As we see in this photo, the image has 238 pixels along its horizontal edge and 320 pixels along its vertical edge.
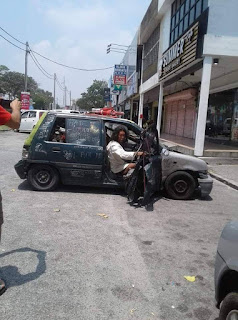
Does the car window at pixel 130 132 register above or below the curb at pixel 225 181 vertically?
above

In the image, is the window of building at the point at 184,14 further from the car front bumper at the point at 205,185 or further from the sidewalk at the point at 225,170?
the car front bumper at the point at 205,185

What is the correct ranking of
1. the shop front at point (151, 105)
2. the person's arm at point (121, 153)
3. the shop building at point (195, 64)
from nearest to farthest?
1. the person's arm at point (121, 153)
2. the shop building at point (195, 64)
3. the shop front at point (151, 105)

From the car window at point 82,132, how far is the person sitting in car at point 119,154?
0.36 meters

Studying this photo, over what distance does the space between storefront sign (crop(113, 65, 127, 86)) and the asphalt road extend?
29508 mm

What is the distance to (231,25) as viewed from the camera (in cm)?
1140

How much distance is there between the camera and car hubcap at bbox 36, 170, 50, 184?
21.7 feet

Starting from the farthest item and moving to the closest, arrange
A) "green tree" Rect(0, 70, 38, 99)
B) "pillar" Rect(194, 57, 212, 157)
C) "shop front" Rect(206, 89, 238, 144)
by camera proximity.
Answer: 1. "green tree" Rect(0, 70, 38, 99)
2. "shop front" Rect(206, 89, 238, 144)
3. "pillar" Rect(194, 57, 212, 157)

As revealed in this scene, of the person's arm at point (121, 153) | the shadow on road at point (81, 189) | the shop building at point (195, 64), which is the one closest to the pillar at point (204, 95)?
the shop building at point (195, 64)

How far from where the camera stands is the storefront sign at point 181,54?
1217cm

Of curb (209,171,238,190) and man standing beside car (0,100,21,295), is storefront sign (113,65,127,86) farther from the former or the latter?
man standing beside car (0,100,21,295)

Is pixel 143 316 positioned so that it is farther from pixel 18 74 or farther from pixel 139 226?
pixel 18 74

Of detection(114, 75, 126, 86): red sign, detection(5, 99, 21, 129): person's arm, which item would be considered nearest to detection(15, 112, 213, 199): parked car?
detection(5, 99, 21, 129): person's arm

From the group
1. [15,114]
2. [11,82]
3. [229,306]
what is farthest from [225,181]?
[11,82]

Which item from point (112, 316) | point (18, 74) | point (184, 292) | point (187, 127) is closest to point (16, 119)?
point (112, 316)
